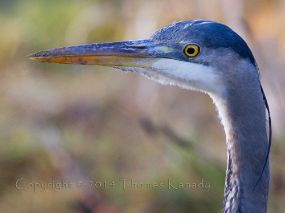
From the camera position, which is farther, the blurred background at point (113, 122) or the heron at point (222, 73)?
the blurred background at point (113, 122)

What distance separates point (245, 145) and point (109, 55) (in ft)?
1.82

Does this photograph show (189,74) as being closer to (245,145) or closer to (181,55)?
(181,55)

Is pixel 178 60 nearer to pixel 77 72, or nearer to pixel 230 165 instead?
pixel 230 165

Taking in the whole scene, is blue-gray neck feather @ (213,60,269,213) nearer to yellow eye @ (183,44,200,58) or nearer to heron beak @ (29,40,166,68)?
yellow eye @ (183,44,200,58)

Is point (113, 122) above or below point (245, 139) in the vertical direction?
above

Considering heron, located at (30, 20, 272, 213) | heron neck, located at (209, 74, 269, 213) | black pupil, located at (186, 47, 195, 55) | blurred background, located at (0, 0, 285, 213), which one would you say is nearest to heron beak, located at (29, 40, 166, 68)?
heron, located at (30, 20, 272, 213)

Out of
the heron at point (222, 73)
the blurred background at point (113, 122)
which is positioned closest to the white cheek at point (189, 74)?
the heron at point (222, 73)

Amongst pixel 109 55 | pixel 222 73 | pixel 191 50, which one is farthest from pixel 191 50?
pixel 109 55

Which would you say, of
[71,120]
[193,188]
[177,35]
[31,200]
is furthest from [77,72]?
[177,35]

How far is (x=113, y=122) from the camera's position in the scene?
6.47 meters

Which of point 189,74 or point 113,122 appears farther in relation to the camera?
point 113,122

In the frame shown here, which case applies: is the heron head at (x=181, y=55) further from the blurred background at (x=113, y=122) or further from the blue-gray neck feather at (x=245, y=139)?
the blurred background at (x=113, y=122)

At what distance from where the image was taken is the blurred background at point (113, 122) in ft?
16.3

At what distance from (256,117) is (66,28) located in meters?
5.03
